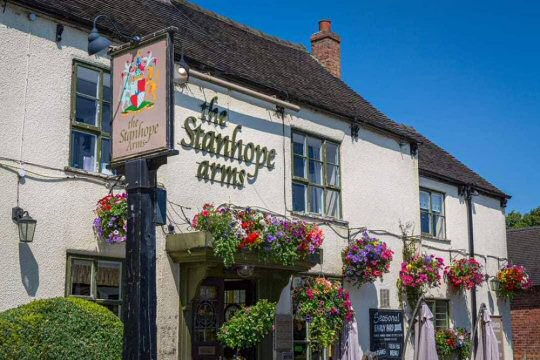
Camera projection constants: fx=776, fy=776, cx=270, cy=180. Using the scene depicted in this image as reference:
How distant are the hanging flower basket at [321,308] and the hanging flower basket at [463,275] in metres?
5.38

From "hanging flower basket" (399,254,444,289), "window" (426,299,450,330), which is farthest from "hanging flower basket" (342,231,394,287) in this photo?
"window" (426,299,450,330)

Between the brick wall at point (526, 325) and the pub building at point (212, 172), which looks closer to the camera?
the pub building at point (212, 172)

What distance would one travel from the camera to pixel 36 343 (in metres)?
→ 8.39

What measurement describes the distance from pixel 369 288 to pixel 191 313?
4.94 m

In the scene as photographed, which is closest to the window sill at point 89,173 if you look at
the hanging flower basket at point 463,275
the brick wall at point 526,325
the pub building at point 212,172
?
the pub building at point 212,172

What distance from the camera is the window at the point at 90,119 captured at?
1116 centimetres

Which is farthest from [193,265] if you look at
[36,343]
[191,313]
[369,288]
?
[369,288]

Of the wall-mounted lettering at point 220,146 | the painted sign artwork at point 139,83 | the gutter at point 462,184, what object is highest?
the gutter at point 462,184

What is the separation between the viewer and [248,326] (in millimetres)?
12117

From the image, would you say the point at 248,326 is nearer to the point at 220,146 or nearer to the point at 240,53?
the point at 220,146

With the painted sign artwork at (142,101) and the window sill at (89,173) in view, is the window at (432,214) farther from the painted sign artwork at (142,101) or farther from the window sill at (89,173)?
the painted sign artwork at (142,101)

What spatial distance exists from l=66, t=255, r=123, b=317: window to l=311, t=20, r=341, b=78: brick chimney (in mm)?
10083

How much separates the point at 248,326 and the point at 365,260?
3.86m

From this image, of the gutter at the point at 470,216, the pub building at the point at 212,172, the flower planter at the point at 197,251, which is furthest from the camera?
the gutter at the point at 470,216
